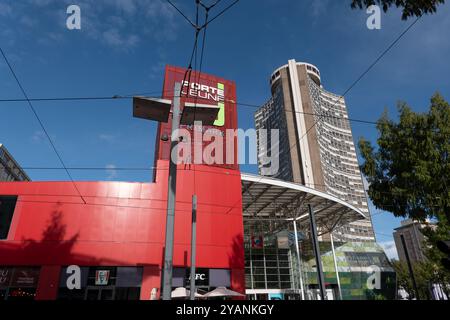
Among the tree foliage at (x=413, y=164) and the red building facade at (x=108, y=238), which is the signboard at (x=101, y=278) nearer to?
the red building facade at (x=108, y=238)

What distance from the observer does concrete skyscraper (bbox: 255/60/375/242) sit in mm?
89875

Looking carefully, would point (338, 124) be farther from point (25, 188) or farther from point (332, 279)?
point (25, 188)

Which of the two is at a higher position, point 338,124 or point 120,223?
point 338,124

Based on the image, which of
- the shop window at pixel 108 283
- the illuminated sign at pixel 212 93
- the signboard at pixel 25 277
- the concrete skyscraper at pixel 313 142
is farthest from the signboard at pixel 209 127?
the concrete skyscraper at pixel 313 142

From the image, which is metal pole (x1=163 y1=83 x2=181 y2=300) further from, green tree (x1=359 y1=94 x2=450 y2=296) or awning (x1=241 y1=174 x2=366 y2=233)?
awning (x1=241 y1=174 x2=366 y2=233)

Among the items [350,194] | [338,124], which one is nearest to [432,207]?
[350,194]

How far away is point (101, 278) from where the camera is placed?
18219 mm

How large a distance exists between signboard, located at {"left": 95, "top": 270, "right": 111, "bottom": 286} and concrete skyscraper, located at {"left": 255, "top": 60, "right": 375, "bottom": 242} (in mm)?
73233

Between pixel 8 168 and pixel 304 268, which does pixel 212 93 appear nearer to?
pixel 304 268

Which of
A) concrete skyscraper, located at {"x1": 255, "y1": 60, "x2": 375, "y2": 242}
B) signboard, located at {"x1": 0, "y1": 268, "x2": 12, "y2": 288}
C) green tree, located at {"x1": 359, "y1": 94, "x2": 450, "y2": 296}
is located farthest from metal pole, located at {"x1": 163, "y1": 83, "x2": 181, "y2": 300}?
concrete skyscraper, located at {"x1": 255, "y1": 60, "x2": 375, "y2": 242}

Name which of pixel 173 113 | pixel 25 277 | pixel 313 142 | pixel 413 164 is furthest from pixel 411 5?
pixel 313 142

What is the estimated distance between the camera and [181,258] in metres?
19.5
